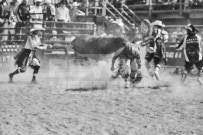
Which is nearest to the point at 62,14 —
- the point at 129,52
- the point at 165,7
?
the point at 165,7

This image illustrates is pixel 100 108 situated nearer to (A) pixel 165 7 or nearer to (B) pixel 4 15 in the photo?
(B) pixel 4 15

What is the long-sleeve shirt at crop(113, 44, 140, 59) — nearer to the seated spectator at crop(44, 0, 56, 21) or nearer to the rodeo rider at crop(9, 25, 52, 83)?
the rodeo rider at crop(9, 25, 52, 83)

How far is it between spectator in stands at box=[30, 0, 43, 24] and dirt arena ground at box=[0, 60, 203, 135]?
5364 millimetres

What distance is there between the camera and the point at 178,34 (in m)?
16.5

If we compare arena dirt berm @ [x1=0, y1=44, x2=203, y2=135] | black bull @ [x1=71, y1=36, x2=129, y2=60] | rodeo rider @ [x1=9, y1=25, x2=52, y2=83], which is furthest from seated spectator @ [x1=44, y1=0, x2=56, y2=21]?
→ arena dirt berm @ [x1=0, y1=44, x2=203, y2=135]

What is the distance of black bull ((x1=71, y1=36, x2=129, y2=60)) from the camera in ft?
44.6

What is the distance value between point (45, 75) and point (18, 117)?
721 cm

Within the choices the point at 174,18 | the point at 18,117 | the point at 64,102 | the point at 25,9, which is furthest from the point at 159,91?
the point at 174,18

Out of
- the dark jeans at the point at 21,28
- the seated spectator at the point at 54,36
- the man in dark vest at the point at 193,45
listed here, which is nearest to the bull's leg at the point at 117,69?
the man in dark vest at the point at 193,45

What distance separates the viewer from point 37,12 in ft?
56.4

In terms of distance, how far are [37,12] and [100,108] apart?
965cm

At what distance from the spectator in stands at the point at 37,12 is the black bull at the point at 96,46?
9.54 feet

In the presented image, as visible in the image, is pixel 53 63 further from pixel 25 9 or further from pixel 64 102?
pixel 64 102

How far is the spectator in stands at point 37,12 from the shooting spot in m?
17.0
